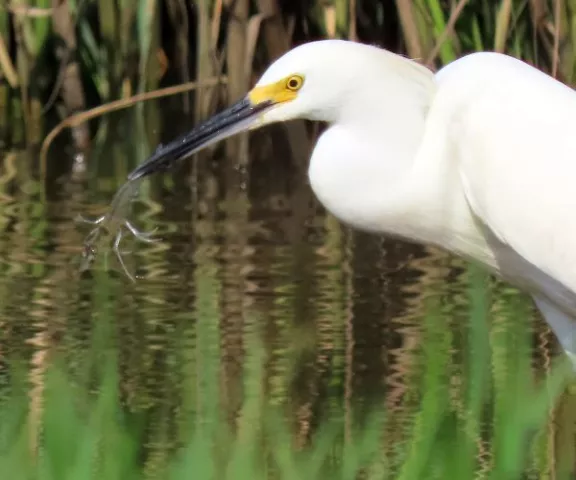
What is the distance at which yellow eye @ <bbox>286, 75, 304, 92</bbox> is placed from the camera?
400cm

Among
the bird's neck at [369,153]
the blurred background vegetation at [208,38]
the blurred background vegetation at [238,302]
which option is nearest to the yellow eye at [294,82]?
the bird's neck at [369,153]

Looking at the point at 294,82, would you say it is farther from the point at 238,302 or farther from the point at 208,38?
the point at 208,38

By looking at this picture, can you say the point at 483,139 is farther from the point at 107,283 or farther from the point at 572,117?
the point at 107,283

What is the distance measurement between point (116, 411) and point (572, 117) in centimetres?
127

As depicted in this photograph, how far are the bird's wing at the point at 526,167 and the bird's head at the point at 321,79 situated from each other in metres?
0.21

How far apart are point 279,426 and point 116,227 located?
1749mm

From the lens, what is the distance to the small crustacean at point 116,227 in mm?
4441

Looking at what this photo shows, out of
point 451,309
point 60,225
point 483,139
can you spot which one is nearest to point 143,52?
point 60,225

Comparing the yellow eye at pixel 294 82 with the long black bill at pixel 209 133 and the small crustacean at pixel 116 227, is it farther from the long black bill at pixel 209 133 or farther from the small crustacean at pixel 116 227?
the small crustacean at pixel 116 227

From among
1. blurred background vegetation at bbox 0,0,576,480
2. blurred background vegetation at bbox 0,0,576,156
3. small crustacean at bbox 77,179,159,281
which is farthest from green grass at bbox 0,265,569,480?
blurred background vegetation at bbox 0,0,576,156

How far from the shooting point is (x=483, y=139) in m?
4.01

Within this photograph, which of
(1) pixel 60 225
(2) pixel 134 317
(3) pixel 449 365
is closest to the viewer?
(3) pixel 449 365

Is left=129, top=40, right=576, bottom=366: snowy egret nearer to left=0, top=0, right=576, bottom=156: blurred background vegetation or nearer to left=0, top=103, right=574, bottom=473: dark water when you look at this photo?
left=0, top=103, right=574, bottom=473: dark water

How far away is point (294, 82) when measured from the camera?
402cm
